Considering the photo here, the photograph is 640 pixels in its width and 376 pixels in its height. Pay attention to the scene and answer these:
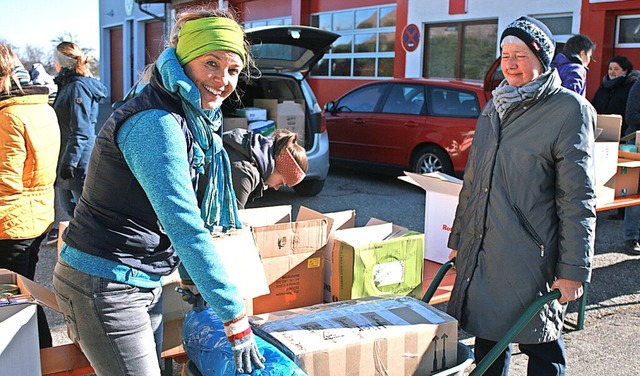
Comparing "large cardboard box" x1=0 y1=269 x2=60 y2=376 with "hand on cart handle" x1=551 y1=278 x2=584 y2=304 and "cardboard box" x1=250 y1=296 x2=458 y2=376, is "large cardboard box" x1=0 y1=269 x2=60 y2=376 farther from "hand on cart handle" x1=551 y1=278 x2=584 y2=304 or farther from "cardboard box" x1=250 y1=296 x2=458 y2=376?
"hand on cart handle" x1=551 y1=278 x2=584 y2=304

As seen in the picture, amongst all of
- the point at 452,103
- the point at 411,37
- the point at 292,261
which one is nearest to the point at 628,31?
the point at 452,103

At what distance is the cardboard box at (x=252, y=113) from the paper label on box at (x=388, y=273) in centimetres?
497

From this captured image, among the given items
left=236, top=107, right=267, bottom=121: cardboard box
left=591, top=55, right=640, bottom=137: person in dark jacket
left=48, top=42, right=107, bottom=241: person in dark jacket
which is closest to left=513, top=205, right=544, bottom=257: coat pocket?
left=48, top=42, right=107, bottom=241: person in dark jacket

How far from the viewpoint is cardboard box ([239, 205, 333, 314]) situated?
121 inches

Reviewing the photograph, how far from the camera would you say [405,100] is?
967 cm

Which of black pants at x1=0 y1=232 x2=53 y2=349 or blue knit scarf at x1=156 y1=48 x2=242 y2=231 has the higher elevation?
blue knit scarf at x1=156 y1=48 x2=242 y2=231

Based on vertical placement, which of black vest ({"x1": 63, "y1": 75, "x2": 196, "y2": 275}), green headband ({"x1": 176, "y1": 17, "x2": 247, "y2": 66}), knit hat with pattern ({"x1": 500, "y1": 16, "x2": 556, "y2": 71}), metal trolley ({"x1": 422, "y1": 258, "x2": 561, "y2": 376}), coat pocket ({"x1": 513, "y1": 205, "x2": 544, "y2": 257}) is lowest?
metal trolley ({"x1": 422, "y1": 258, "x2": 561, "y2": 376})

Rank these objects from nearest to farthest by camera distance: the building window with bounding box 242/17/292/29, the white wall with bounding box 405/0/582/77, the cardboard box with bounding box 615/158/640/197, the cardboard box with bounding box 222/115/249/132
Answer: the cardboard box with bounding box 615/158/640/197, the cardboard box with bounding box 222/115/249/132, the white wall with bounding box 405/0/582/77, the building window with bounding box 242/17/292/29

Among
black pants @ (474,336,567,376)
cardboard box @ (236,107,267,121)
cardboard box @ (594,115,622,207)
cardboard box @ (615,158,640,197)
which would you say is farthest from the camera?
cardboard box @ (236,107,267,121)

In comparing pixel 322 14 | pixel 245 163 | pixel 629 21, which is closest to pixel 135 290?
pixel 245 163

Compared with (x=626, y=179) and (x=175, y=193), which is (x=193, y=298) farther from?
(x=626, y=179)

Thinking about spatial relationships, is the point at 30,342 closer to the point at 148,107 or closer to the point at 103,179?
the point at 103,179

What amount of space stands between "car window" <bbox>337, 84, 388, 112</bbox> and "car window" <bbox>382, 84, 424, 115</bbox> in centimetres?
21

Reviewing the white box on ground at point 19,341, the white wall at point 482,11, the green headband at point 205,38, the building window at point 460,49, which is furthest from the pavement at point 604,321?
the building window at point 460,49
